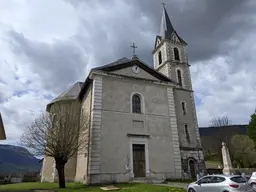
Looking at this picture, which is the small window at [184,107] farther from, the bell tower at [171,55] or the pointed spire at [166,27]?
the pointed spire at [166,27]

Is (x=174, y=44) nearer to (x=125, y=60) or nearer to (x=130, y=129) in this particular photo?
(x=125, y=60)

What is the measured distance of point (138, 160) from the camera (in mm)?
19062

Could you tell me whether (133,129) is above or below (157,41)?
below

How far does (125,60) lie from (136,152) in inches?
391

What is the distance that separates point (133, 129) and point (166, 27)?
19295mm

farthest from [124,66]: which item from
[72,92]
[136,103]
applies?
[72,92]

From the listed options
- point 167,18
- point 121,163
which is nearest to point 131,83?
point 121,163

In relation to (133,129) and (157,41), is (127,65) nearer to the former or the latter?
(133,129)

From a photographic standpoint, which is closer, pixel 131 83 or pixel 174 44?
pixel 131 83

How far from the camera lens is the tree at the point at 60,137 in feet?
55.6

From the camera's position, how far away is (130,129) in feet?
64.7

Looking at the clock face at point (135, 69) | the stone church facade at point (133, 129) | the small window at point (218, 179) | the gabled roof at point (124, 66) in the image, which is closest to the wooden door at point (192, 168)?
the stone church facade at point (133, 129)

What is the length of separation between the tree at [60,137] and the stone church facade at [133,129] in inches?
42.9

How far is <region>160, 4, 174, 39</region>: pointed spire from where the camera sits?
1232 inches
